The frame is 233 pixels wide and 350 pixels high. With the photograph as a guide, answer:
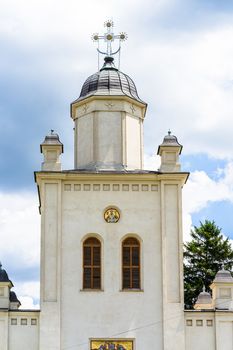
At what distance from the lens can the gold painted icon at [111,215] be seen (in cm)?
3706

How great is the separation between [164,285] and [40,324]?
444 cm

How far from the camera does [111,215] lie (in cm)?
3709

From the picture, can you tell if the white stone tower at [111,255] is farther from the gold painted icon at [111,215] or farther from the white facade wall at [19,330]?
the white facade wall at [19,330]

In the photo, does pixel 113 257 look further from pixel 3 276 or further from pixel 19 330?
pixel 19 330

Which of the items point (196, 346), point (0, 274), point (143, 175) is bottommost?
point (196, 346)

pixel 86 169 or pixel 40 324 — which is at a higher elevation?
pixel 86 169

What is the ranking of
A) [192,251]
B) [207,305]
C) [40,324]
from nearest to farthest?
1. [40,324]
2. [207,305]
3. [192,251]

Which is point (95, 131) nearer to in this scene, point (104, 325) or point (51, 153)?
point (51, 153)

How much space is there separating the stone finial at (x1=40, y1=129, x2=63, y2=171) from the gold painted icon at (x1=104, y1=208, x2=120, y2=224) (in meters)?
2.29

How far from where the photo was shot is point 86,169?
38.2 metres

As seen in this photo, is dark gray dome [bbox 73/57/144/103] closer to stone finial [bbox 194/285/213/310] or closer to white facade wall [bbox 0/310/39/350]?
white facade wall [bbox 0/310/39/350]

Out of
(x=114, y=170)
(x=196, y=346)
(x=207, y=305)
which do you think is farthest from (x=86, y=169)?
(x=207, y=305)

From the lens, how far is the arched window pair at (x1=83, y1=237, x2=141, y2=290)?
1439 inches

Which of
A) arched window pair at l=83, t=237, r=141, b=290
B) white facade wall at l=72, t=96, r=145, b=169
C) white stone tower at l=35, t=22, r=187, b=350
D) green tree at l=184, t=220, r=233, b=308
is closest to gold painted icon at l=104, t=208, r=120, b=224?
white stone tower at l=35, t=22, r=187, b=350
